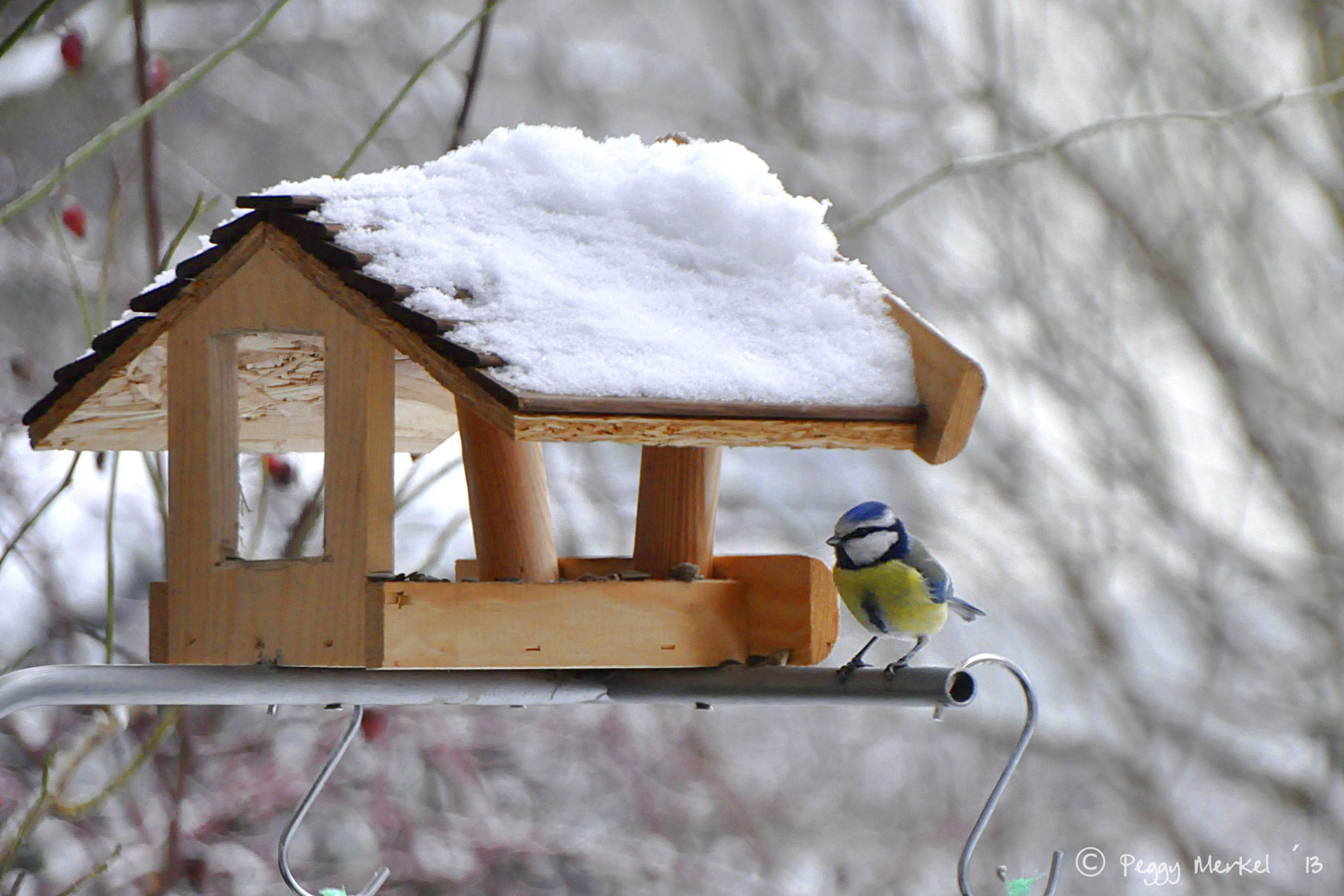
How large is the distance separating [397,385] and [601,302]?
0.38m

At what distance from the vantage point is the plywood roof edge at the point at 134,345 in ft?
3.43

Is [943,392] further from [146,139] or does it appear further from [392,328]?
[146,139]

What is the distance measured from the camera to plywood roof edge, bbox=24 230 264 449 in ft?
3.43

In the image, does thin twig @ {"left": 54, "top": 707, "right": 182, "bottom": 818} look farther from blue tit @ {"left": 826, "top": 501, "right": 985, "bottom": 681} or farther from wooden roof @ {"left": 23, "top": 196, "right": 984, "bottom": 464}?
blue tit @ {"left": 826, "top": 501, "right": 985, "bottom": 681}

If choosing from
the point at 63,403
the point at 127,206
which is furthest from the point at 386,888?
the point at 63,403

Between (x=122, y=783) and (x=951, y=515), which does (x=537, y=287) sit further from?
(x=951, y=515)

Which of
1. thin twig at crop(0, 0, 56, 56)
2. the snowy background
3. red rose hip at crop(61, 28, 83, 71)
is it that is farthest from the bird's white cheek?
the snowy background

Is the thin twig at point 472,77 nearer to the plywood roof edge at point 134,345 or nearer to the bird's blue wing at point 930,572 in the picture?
the plywood roof edge at point 134,345

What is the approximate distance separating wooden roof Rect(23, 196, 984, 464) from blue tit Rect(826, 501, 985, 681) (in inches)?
7.1

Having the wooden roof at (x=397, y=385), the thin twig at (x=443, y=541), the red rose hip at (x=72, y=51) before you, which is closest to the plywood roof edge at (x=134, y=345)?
the wooden roof at (x=397, y=385)

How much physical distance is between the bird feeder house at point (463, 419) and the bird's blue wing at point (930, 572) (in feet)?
0.26

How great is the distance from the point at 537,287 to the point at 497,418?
15 centimetres

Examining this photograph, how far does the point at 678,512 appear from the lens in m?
1.21

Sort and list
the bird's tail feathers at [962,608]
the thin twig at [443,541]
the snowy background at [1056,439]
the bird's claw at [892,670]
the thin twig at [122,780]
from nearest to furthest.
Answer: the bird's claw at [892,670] → the bird's tail feathers at [962,608] → the thin twig at [122,780] → the thin twig at [443,541] → the snowy background at [1056,439]
